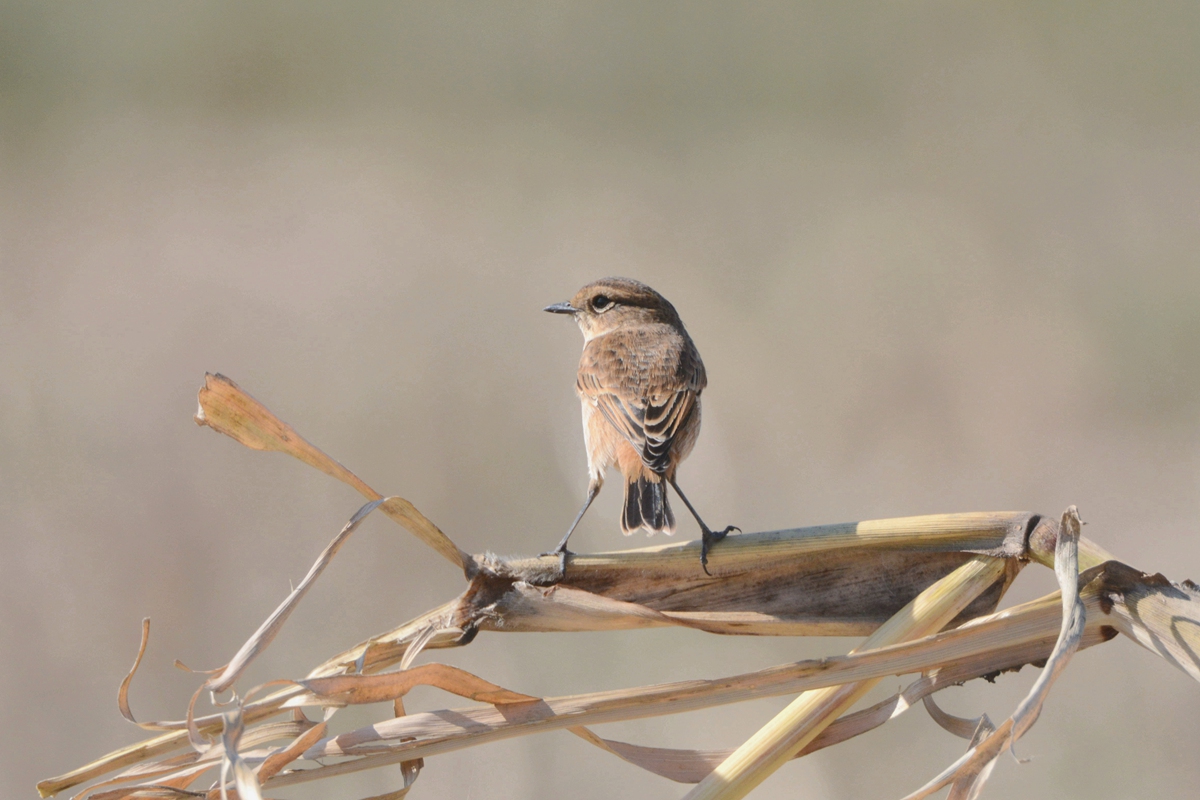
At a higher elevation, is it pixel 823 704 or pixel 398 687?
pixel 398 687

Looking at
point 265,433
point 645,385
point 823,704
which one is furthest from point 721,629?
point 645,385

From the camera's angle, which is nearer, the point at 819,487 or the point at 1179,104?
the point at 819,487

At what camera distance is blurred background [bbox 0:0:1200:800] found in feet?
18.1

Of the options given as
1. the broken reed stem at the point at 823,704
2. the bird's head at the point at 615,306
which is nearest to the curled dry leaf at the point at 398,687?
the broken reed stem at the point at 823,704

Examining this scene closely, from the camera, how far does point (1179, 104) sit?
27.8 feet

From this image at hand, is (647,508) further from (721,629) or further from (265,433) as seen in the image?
(265,433)

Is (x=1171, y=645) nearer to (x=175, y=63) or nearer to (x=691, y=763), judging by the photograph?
(x=691, y=763)

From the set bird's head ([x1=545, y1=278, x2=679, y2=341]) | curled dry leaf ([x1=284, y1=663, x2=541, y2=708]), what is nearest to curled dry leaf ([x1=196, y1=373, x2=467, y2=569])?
curled dry leaf ([x1=284, y1=663, x2=541, y2=708])

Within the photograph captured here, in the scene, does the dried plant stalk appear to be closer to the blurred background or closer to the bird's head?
the blurred background

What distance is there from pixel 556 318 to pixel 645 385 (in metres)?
3.75

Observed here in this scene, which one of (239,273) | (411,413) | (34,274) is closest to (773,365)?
(411,413)

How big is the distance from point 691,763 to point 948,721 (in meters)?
0.51

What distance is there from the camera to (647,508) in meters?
3.86

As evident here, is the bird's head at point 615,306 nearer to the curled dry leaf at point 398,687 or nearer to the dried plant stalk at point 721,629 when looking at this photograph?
the dried plant stalk at point 721,629
